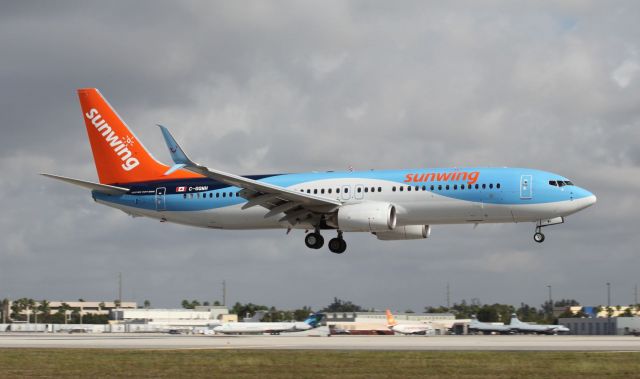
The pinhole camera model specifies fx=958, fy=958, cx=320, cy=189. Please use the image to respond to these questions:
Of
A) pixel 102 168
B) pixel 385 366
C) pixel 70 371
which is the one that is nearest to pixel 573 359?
pixel 385 366

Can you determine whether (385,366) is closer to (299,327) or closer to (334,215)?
(334,215)

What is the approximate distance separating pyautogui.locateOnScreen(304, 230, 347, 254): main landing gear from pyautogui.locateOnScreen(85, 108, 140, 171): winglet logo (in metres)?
15.0

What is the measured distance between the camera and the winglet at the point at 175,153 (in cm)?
5747

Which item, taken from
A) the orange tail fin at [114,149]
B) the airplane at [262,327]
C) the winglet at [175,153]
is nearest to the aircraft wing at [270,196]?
the winglet at [175,153]

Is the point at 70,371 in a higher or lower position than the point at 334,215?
lower

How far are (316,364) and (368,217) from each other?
80.4 feet

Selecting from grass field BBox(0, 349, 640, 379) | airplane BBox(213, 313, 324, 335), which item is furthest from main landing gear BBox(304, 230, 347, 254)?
airplane BBox(213, 313, 324, 335)

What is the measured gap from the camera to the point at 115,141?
75.3m

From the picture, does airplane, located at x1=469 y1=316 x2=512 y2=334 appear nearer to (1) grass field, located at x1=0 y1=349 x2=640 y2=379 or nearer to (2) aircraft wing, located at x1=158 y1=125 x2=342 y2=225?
(2) aircraft wing, located at x1=158 y1=125 x2=342 y2=225

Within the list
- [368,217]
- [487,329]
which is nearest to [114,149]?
[368,217]

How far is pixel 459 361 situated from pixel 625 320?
282 ft

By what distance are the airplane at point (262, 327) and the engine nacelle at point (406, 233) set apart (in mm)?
49295

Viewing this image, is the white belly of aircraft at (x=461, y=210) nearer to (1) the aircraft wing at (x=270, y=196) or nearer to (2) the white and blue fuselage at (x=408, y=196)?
(2) the white and blue fuselage at (x=408, y=196)

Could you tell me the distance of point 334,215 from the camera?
215ft
